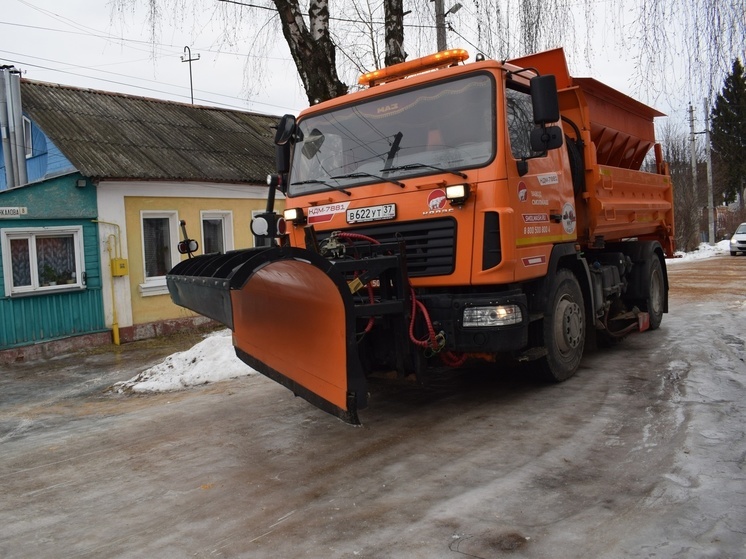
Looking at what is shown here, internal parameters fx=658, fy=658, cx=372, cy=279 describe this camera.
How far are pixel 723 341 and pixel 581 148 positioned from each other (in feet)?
10.8

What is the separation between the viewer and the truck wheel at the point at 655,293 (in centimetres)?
884

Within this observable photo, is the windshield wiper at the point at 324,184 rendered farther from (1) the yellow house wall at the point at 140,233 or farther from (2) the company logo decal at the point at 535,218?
(1) the yellow house wall at the point at 140,233

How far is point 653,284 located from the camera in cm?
904

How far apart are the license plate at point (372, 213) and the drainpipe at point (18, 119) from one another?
388 inches

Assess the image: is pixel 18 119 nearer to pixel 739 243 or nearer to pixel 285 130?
pixel 285 130

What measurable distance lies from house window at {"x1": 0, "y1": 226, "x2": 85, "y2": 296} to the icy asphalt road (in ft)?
14.5

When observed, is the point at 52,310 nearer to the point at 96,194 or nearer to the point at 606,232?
the point at 96,194

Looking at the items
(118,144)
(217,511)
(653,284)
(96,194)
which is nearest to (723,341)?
(653,284)

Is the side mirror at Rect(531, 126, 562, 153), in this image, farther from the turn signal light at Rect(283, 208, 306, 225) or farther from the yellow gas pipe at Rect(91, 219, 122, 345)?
the yellow gas pipe at Rect(91, 219, 122, 345)

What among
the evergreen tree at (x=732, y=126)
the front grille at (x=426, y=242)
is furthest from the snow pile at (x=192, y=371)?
the evergreen tree at (x=732, y=126)

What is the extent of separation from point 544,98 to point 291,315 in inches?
103

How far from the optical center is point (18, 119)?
12711 mm

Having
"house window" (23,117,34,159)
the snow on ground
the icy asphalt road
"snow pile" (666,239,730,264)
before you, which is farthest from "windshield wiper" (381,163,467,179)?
"snow pile" (666,239,730,264)

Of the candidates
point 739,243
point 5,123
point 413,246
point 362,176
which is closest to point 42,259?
point 5,123
